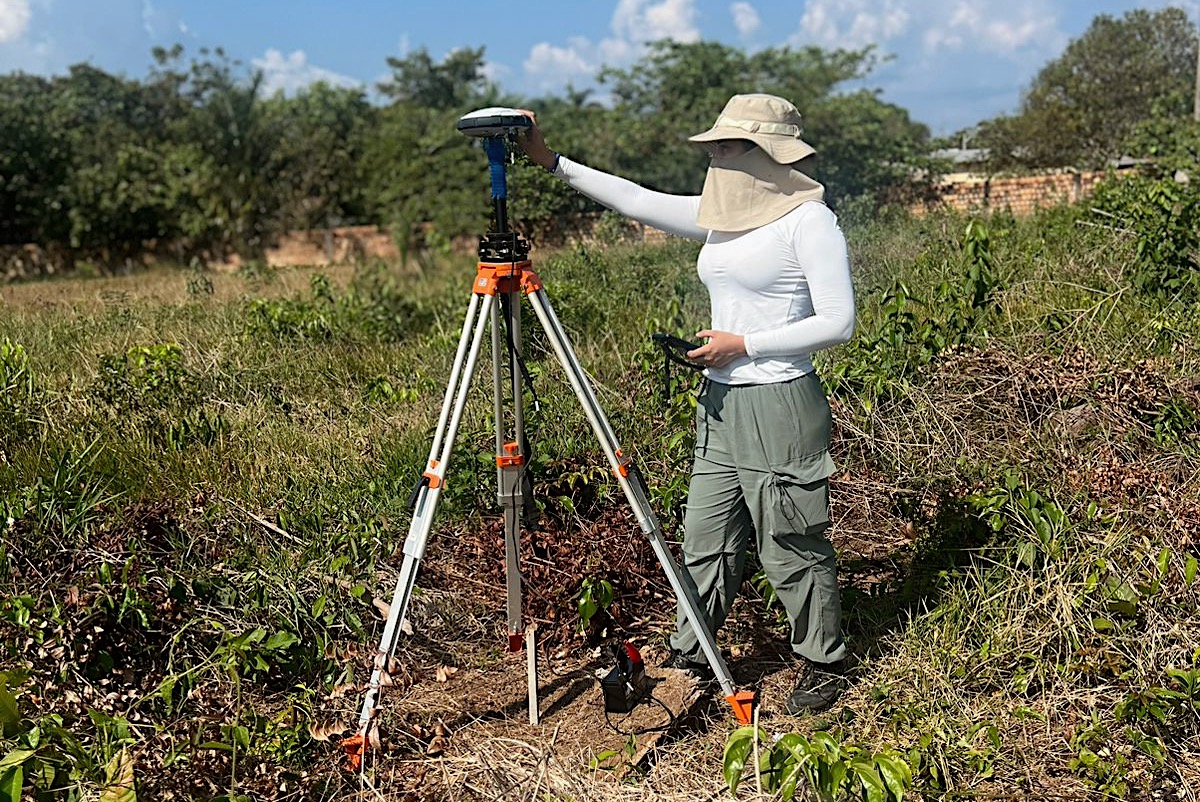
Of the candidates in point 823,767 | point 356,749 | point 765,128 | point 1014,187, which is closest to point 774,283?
point 765,128

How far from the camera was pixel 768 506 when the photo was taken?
2.71 m

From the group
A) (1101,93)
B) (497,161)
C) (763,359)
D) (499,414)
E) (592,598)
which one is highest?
(1101,93)

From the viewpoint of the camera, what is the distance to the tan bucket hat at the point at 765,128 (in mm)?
2514

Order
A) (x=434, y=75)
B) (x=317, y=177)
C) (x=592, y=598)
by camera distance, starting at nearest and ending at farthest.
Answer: (x=592, y=598)
(x=317, y=177)
(x=434, y=75)

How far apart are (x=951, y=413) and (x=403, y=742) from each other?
2.48 m

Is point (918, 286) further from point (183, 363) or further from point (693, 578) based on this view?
point (183, 363)

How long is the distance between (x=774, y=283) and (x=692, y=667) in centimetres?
120

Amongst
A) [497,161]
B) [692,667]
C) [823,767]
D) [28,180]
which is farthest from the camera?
[28,180]

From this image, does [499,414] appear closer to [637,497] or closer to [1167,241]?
[637,497]

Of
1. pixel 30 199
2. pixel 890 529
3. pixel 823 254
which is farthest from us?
pixel 30 199

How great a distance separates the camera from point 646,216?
9.34 feet

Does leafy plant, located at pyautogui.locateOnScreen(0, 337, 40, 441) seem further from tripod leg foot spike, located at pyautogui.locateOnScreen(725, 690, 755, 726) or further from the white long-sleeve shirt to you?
tripod leg foot spike, located at pyautogui.locateOnScreen(725, 690, 755, 726)

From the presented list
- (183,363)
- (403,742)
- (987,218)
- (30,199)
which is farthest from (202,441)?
(30,199)

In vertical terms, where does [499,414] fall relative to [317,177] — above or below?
below
